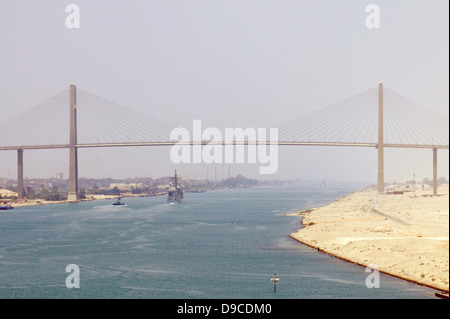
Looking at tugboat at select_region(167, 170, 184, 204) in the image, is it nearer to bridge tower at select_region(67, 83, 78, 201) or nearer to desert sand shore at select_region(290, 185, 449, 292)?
bridge tower at select_region(67, 83, 78, 201)

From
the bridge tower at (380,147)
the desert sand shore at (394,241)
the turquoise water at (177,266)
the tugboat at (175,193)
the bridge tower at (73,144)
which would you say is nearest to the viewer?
the turquoise water at (177,266)

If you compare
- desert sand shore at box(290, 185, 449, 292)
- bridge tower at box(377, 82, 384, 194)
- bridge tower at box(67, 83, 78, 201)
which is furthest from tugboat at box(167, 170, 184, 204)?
desert sand shore at box(290, 185, 449, 292)

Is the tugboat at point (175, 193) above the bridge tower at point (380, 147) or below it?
below

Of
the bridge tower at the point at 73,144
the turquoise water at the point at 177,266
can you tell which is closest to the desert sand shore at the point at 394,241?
the turquoise water at the point at 177,266

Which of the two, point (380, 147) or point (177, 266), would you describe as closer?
point (177, 266)

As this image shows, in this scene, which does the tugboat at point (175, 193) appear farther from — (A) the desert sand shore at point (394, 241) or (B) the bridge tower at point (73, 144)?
(A) the desert sand shore at point (394, 241)

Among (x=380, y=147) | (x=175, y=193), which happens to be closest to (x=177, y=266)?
(x=380, y=147)

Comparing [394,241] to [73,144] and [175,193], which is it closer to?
[73,144]
